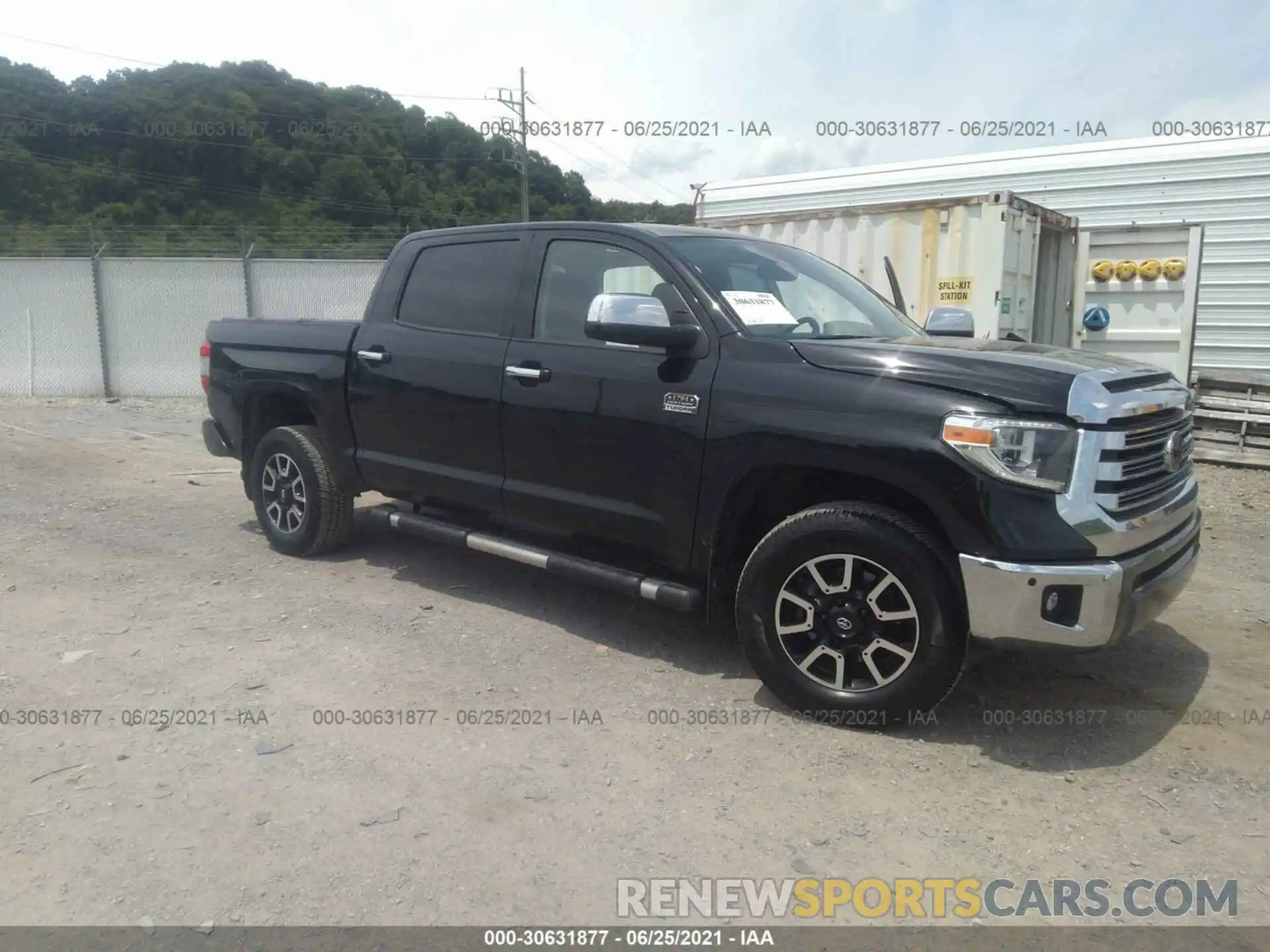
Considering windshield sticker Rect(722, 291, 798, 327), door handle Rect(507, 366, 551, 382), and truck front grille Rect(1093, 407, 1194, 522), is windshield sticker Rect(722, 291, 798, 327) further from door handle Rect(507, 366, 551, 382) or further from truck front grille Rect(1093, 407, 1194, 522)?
truck front grille Rect(1093, 407, 1194, 522)

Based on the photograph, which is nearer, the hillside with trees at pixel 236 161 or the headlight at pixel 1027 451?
the headlight at pixel 1027 451

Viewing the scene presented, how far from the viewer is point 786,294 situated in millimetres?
4398

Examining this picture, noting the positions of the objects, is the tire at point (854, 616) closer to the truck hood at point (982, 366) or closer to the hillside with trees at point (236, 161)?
the truck hood at point (982, 366)

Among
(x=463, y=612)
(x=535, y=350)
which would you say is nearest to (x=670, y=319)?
(x=535, y=350)

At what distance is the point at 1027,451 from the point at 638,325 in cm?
157

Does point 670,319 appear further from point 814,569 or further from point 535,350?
point 814,569

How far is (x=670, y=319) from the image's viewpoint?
4059mm

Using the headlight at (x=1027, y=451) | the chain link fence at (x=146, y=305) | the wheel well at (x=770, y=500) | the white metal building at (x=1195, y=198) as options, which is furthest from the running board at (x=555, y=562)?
the chain link fence at (x=146, y=305)

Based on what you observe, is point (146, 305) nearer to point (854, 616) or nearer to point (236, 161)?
point (854, 616)

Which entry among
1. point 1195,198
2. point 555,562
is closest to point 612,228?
point 555,562

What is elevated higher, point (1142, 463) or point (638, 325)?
point (638, 325)

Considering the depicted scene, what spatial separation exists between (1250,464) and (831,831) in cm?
721

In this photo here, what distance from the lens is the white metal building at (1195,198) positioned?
1036 centimetres

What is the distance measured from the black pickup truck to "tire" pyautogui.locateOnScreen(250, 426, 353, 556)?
69 millimetres
